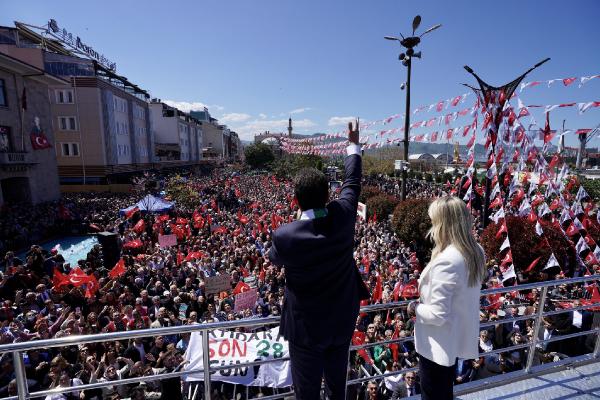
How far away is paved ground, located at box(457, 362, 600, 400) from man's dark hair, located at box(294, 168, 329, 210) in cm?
226

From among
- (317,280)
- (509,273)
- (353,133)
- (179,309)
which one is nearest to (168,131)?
(179,309)

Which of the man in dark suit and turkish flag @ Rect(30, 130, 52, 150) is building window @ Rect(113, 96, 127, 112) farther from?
the man in dark suit

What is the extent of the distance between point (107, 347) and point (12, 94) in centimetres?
2268

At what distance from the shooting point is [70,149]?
32562 millimetres

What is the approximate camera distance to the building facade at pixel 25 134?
2011 centimetres

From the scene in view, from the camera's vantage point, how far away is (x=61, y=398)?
4152 mm

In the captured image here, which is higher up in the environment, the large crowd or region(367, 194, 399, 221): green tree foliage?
region(367, 194, 399, 221): green tree foliage

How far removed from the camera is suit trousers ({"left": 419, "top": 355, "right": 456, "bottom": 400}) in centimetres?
212

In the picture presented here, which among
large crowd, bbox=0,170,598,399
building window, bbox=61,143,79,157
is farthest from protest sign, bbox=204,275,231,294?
building window, bbox=61,143,79,157

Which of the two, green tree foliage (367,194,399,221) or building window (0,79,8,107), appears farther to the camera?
building window (0,79,8,107)

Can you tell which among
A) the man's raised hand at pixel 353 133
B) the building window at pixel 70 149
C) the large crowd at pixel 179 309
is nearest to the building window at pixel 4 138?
the large crowd at pixel 179 309

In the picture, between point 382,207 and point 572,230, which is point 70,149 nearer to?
point 382,207

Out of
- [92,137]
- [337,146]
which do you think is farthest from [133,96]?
[337,146]

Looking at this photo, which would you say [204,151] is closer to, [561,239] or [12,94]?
[12,94]
